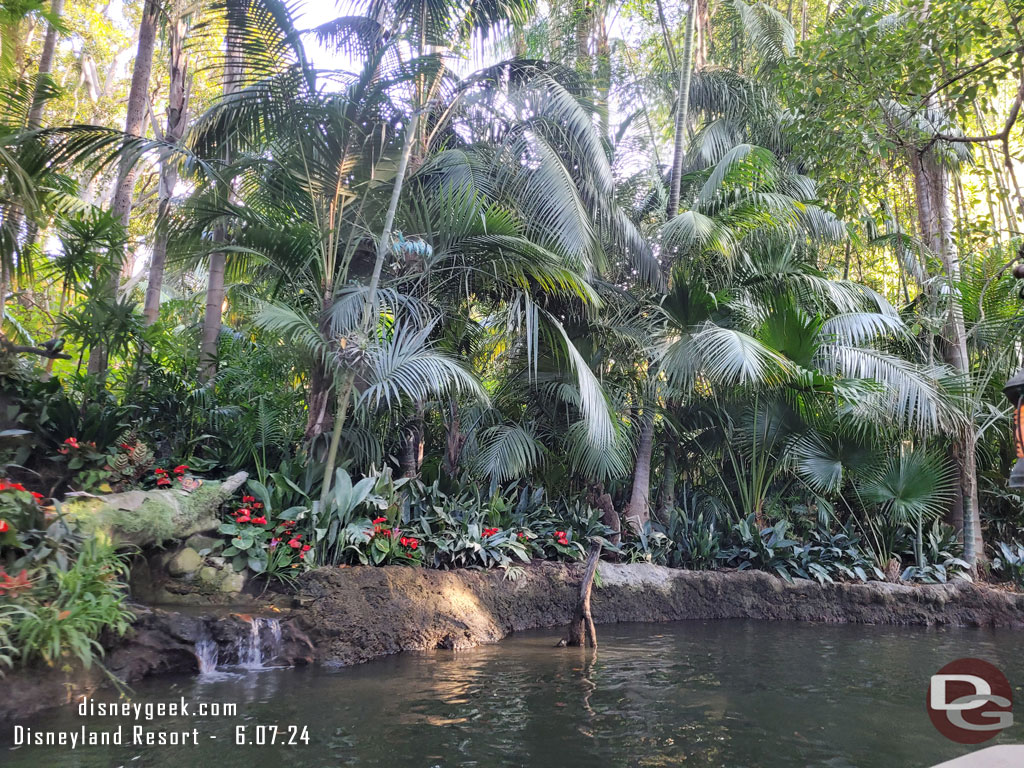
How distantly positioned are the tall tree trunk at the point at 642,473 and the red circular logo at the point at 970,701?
3.94 meters

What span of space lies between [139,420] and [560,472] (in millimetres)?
5267

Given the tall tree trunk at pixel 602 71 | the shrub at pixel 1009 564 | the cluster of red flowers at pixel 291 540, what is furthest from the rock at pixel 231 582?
the shrub at pixel 1009 564

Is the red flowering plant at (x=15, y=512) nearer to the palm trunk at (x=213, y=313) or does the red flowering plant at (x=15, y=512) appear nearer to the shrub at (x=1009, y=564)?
the palm trunk at (x=213, y=313)

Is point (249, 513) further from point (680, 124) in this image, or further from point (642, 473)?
point (680, 124)

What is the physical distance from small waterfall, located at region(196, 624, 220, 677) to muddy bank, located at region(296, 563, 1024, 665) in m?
0.77

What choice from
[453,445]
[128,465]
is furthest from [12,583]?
[453,445]

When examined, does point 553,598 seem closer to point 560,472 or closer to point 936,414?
point 560,472

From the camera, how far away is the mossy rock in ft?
18.6

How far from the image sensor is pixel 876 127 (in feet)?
17.4

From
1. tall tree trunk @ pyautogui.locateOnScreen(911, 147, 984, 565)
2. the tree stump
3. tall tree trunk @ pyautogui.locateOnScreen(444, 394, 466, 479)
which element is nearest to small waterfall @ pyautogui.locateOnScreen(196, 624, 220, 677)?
the tree stump

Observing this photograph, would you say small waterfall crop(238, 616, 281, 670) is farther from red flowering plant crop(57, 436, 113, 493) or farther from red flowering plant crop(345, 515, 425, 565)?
red flowering plant crop(57, 436, 113, 493)

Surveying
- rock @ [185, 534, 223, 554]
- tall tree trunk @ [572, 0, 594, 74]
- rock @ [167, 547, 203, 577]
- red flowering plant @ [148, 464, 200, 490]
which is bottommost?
rock @ [167, 547, 203, 577]

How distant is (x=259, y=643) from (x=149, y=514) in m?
1.41

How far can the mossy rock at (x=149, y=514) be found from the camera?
567 centimetres
